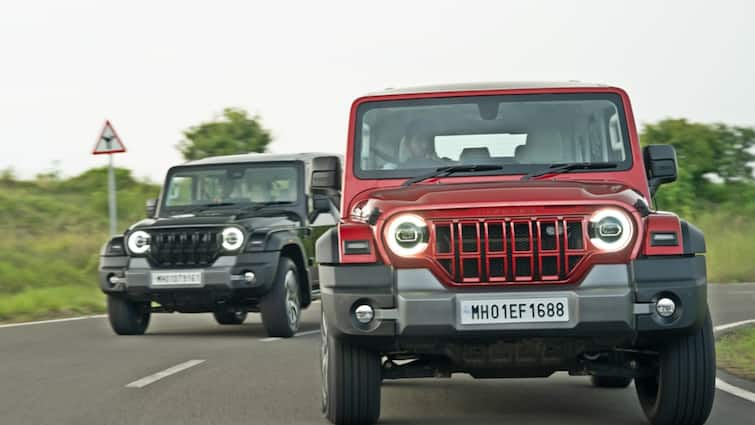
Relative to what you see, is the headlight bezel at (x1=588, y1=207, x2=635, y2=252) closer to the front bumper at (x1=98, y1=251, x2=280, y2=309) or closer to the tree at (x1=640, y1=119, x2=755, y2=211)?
the front bumper at (x1=98, y1=251, x2=280, y2=309)

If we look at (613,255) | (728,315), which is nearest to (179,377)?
(613,255)

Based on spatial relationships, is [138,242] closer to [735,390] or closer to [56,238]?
[735,390]

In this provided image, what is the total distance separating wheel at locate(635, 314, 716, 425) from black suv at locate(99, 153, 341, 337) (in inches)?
270

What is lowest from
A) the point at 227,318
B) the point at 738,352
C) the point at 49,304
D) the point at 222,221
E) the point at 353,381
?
the point at 49,304

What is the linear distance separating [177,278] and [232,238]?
0.66 m

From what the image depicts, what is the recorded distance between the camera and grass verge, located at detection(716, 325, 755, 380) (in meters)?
9.65

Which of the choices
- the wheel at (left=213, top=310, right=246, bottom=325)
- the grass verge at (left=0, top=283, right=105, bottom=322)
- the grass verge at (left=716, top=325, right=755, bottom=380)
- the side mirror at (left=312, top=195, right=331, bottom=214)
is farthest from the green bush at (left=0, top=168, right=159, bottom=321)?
the grass verge at (left=716, top=325, right=755, bottom=380)

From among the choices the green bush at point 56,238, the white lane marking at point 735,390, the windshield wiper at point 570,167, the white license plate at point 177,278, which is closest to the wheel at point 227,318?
the white license plate at point 177,278

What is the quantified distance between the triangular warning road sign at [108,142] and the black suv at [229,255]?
455 cm

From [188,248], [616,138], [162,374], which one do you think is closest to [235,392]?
[162,374]

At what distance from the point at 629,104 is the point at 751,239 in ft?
80.0

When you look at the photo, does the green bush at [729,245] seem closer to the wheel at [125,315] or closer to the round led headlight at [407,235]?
the wheel at [125,315]

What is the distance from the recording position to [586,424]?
22.7 ft

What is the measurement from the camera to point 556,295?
6.30 meters
